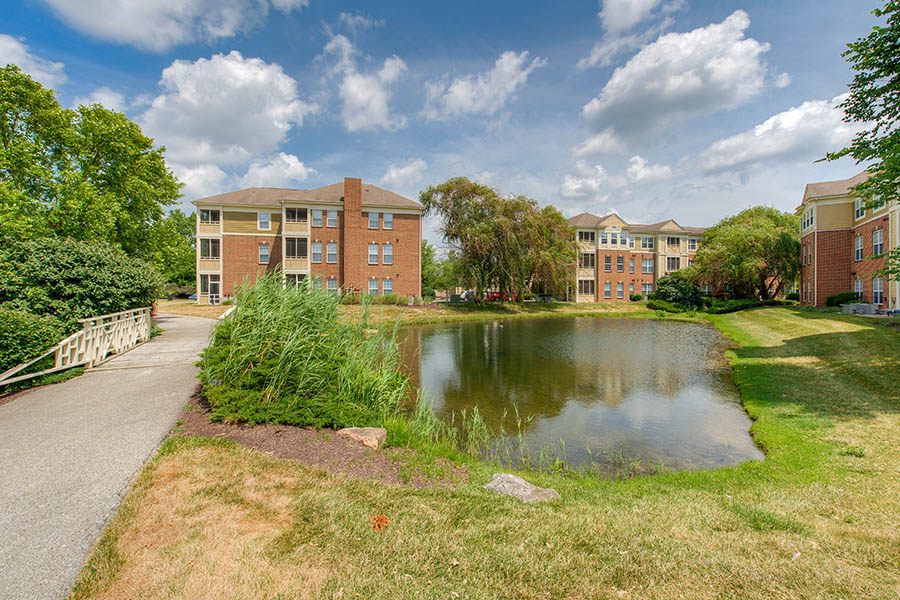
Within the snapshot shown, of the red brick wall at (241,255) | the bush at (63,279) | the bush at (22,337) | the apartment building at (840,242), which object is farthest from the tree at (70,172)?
the apartment building at (840,242)

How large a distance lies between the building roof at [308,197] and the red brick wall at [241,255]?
3140 mm

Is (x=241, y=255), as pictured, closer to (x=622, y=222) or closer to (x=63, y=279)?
(x=63, y=279)

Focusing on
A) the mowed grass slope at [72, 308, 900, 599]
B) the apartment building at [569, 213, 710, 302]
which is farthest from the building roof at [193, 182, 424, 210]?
the mowed grass slope at [72, 308, 900, 599]

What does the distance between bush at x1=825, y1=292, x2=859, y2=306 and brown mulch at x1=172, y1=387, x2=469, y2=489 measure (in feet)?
111

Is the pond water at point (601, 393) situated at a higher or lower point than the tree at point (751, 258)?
lower

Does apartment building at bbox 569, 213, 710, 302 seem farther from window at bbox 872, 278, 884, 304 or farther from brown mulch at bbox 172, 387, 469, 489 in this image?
brown mulch at bbox 172, 387, 469, 489

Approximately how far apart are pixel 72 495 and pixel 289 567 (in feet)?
8.94

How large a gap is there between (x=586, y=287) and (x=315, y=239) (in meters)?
32.0

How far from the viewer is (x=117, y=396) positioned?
23.7ft

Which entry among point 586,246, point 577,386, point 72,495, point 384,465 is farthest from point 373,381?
point 586,246

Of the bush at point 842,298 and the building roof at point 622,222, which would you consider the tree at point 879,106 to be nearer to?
the bush at point 842,298

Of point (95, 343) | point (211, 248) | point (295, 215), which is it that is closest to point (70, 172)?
point (95, 343)

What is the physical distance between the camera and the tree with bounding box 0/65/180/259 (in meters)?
15.1

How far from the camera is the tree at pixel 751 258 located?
35406 mm
